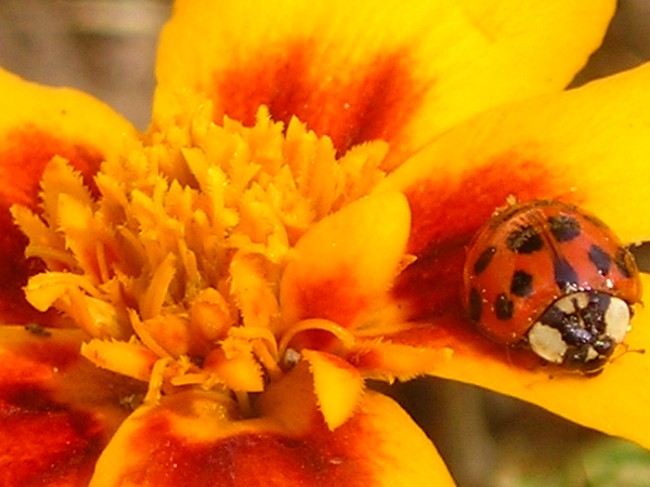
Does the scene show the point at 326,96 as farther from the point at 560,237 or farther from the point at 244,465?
the point at 244,465

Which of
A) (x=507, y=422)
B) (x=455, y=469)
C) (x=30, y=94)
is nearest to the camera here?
(x=30, y=94)

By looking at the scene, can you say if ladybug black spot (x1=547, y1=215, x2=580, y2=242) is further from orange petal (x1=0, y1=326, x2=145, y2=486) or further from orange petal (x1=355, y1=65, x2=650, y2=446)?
orange petal (x1=0, y1=326, x2=145, y2=486)

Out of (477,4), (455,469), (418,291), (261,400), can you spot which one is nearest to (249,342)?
(261,400)

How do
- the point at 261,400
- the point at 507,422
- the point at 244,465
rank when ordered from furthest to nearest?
the point at 507,422 → the point at 261,400 → the point at 244,465

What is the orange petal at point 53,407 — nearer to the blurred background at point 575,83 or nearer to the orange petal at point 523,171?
the orange petal at point 523,171

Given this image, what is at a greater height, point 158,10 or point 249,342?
point 249,342

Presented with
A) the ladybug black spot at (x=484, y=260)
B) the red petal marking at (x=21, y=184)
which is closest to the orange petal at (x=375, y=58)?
the red petal marking at (x=21, y=184)

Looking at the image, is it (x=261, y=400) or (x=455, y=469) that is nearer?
(x=261, y=400)
